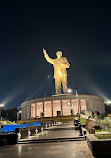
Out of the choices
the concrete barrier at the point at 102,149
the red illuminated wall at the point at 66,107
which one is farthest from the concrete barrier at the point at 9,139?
the red illuminated wall at the point at 66,107

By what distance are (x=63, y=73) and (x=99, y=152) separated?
5319cm

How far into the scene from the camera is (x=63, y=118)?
4938 centimetres

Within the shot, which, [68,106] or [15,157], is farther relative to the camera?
[68,106]

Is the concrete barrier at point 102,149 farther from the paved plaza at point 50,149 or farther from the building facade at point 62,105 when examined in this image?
the building facade at point 62,105

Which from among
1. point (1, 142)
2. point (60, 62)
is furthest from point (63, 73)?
point (1, 142)

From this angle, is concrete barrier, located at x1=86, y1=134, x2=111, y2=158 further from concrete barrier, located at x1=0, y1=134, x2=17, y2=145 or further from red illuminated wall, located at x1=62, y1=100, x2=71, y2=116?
red illuminated wall, located at x1=62, y1=100, x2=71, y2=116

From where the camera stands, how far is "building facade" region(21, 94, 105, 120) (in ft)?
202

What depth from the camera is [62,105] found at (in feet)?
204

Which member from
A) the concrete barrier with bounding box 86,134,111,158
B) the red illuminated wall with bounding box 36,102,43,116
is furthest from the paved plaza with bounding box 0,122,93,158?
the red illuminated wall with bounding box 36,102,43,116

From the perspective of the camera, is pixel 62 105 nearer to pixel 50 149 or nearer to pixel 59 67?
pixel 59 67

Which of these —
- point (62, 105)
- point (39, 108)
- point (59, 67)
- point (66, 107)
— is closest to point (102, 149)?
point (59, 67)

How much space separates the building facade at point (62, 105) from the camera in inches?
2420

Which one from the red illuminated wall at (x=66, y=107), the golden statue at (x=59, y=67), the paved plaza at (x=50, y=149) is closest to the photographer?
the paved plaza at (x=50, y=149)

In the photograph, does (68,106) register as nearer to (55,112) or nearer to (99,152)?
(55,112)
